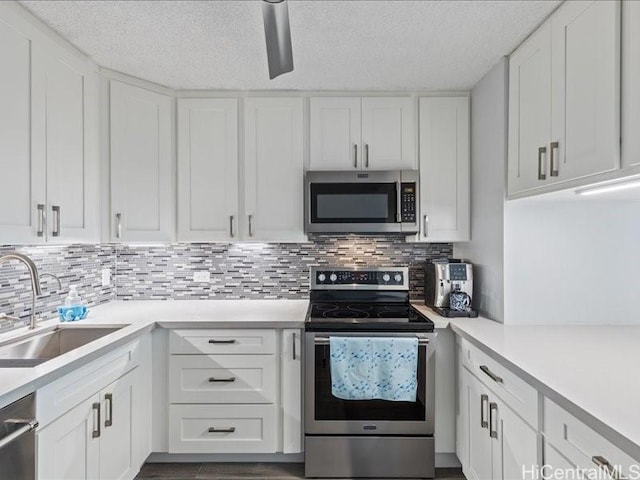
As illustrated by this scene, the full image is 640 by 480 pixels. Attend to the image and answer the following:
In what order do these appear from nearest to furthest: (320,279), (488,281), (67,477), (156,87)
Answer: (67,477)
(488,281)
(156,87)
(320,279)

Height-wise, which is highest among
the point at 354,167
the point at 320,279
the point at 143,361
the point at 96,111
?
the point at 96,111

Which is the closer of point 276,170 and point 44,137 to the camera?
point 44,137

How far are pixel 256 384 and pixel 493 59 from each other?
86.2 inches

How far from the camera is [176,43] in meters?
2.04

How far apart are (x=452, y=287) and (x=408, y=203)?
1.89 ft

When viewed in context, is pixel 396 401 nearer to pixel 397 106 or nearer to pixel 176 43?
pixel 397 106

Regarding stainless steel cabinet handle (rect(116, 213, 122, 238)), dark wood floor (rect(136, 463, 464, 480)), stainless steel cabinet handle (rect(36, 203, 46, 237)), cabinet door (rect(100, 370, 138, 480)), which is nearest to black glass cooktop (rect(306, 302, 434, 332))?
dark wood floor (rect(136, 463, 464, 480))

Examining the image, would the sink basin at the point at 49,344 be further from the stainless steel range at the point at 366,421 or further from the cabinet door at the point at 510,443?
the cabinet door at the point at 510,443

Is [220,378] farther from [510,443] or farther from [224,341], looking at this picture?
[510,443]

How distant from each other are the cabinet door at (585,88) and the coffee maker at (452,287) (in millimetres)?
890

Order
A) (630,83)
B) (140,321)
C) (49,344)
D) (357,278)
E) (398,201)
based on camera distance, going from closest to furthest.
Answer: (630,83) → (49,344) → (140,321) → (398,201) → (357,278)

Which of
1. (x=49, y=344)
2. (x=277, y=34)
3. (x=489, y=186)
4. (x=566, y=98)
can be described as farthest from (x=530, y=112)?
(x=49, y=344)

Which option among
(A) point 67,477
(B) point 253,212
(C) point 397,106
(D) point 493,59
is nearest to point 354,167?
(C) point 397,106

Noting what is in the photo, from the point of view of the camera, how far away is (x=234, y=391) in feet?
7.52
